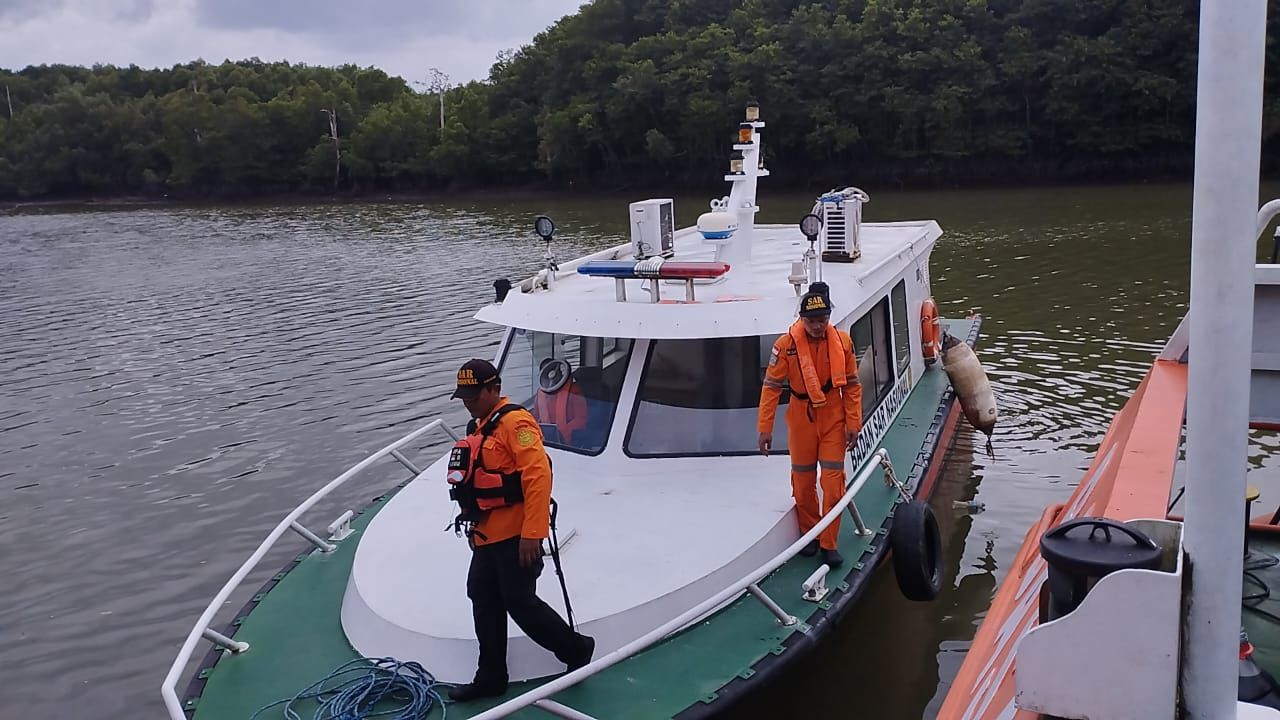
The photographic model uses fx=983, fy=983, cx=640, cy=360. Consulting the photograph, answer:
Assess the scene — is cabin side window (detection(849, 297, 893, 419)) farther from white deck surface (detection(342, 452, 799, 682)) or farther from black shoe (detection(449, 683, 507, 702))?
black shoe (detection(449, 683, 507, 702))

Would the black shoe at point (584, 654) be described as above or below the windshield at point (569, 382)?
below

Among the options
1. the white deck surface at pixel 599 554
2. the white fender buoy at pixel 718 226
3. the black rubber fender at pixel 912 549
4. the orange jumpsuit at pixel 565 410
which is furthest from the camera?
the white fender buoy at pixel 718 226

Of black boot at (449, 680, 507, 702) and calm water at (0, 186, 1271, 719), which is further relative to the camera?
calm water at (0, 186, 1271, 719)

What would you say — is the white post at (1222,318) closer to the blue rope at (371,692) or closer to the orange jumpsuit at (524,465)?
the orange jumpsuit at (524,465)

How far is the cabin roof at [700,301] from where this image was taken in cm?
562

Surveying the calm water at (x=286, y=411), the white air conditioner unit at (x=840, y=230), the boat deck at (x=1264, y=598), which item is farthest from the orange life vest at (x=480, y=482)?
the white air conditioner unit at (x=840, y=230)

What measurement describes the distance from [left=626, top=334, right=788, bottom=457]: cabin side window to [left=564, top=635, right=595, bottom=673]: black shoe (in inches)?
63.8

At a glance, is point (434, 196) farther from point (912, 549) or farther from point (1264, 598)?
point (1264, 598)

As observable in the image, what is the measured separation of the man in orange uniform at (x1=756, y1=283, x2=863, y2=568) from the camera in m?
5.13

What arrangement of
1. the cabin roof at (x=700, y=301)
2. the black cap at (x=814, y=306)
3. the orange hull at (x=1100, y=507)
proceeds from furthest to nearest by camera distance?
the cabin roof at (x=700, y=301), the black cap at (x=814, y=306), the orange hull at (x=1100, y=507)

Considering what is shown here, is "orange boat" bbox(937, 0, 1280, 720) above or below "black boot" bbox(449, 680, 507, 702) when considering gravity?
above

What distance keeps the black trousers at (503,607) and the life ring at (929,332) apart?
553 cm

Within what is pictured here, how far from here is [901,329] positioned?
7.96 m

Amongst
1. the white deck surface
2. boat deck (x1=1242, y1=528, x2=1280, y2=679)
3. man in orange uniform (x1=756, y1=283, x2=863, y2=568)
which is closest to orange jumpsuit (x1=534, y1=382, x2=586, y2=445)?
the white deck surface
